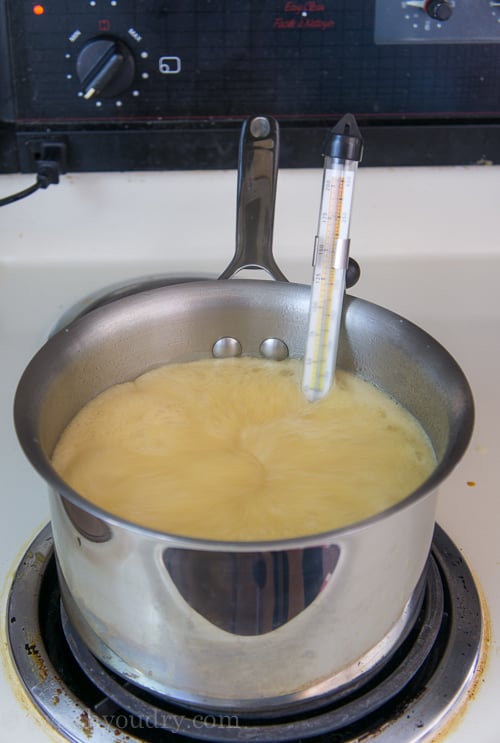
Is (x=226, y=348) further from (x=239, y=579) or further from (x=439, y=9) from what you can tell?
(x=439, y=9)

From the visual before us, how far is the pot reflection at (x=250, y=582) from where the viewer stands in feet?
1.67

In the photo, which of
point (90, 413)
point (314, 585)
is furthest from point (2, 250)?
point (314, 585)

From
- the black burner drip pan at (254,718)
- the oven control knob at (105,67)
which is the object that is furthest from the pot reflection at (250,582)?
the oven control knob at (105,67)

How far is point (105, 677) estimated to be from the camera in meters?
0.64

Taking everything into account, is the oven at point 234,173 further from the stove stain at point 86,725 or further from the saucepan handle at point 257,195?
the saucepan handle at point 257,195

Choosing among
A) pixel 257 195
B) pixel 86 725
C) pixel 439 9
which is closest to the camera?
pixel 86 725

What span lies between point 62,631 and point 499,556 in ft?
1.36

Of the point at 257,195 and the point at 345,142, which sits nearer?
the point at 345,142

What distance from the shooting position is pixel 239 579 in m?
0.52

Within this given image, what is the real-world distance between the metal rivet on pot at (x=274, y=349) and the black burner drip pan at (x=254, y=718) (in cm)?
32

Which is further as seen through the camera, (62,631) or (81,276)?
(81,276)

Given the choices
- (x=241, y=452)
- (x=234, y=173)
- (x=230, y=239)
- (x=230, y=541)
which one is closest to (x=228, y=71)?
(x=234, y=173)

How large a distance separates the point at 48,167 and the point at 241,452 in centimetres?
54

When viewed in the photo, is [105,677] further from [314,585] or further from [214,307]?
[214,307]
